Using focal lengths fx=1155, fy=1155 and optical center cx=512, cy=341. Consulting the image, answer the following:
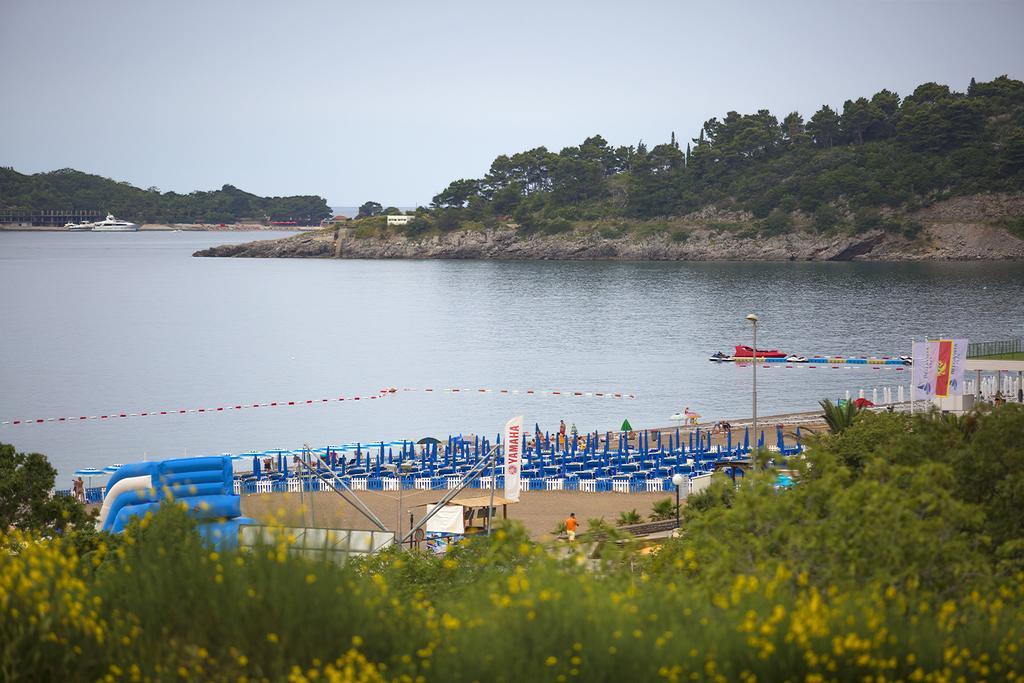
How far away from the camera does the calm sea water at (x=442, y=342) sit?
59.9 m

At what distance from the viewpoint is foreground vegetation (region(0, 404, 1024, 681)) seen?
952cm

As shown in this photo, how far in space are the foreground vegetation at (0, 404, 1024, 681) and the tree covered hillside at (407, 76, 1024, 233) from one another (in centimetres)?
15085

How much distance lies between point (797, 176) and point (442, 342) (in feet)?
290

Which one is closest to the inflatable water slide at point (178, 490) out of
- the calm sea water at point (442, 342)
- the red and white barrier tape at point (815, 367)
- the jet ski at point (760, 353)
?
the calm sea water at point (442, 342)

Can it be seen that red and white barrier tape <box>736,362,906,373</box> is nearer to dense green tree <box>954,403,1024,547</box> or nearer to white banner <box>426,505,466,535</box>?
white banner <box>426,505,466,535</box>

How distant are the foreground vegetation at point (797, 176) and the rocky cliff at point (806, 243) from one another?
4.16 ft

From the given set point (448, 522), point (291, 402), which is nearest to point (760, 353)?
point (291, 402)

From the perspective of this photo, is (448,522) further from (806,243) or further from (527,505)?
(806,243)

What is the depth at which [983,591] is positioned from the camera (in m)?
11.9

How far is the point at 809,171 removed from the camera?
547ft

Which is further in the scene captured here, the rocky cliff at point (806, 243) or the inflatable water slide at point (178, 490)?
the rocky cliff at point (806, 243)

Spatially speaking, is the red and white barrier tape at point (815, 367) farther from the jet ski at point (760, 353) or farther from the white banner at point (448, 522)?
the white banner at point (448, 522)

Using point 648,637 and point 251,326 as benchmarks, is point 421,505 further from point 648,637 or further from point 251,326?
point 251,326

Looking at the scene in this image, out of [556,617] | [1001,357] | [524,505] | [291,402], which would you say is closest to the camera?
[556,617]
